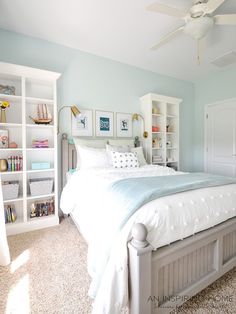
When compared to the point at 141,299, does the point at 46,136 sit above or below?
above

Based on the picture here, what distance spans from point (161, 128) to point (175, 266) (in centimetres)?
283

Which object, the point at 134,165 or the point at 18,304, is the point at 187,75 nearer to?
the point at 134,165

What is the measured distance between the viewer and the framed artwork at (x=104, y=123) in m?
3.10

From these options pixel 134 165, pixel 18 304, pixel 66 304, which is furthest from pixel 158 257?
pixel 134 165

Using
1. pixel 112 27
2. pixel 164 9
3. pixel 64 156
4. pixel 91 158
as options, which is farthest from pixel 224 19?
pixel 64 156

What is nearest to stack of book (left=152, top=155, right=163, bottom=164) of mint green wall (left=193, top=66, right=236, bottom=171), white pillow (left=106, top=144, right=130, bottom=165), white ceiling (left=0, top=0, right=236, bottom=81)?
white pillow (left=106, top=144, right=130, bottom=165)

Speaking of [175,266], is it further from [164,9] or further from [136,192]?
[164,9]

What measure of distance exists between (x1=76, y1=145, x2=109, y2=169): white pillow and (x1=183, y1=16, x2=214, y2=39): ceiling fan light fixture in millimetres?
1789

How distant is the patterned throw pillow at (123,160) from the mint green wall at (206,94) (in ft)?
8.05

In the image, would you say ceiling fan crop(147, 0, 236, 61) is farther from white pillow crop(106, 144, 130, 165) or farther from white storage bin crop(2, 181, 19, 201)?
white storage bin crop(2, 181, 19, 201)

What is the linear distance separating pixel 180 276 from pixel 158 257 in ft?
1.03

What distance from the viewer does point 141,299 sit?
931 millimetres

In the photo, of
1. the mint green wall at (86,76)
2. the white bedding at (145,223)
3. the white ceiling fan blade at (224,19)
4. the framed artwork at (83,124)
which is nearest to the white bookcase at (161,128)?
the mint green wall at (86,76)

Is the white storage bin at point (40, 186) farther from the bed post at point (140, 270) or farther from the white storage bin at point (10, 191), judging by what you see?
the bed post at point (140, 270)
